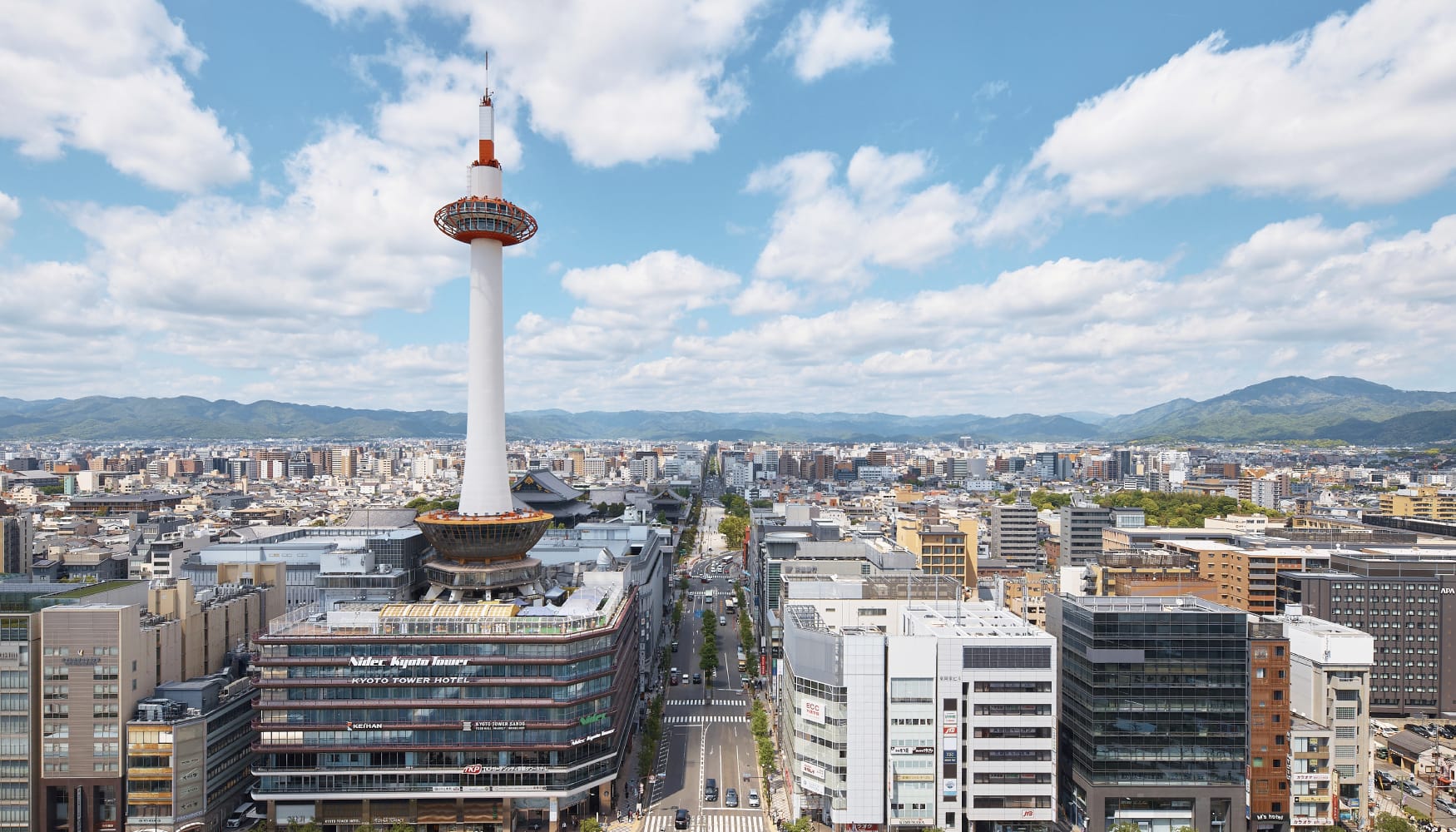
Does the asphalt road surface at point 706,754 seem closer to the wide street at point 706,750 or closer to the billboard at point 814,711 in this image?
the wide street at point 706,750

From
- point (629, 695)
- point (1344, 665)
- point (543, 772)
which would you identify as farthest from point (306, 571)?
point (1344, 665)

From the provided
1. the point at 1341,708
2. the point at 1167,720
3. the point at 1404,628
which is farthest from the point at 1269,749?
the point at 1404,628

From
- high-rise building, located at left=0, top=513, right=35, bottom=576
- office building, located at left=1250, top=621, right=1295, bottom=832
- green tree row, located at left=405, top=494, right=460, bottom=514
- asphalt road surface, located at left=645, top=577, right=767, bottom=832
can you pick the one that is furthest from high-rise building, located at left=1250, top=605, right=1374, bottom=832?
green tree row, located at left=405, top=494, right=460, bottom=514

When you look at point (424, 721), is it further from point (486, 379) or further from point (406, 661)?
point (486, 379)

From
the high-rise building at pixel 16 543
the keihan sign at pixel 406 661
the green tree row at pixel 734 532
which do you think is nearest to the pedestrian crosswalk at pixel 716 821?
the keihan sign at pixel 406 661

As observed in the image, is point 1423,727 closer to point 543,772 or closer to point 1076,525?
point 1076,525

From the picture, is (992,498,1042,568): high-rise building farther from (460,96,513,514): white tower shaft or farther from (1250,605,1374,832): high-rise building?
(460,96,513,514): white tower shaft
